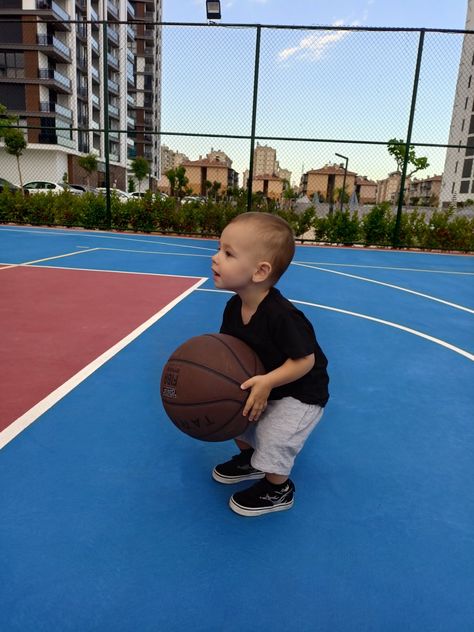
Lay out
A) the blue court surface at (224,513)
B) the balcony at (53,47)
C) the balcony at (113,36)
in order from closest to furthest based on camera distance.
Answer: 1. the blue court surface at (224,513)
2. the balcony at (53,47)
3. the balcony at (113,36)

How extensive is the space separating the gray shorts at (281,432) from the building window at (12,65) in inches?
2023

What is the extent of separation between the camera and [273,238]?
202 centimetres

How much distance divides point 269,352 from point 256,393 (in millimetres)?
270

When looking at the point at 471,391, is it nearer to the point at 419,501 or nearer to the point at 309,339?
the point at 419,501

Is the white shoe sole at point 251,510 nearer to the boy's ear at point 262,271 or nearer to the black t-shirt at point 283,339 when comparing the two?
the black t-shirt at point 283,339

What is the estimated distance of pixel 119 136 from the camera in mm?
56438

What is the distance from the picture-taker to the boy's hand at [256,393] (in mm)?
2010

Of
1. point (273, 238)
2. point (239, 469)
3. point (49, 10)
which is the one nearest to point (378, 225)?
point (239, 469)

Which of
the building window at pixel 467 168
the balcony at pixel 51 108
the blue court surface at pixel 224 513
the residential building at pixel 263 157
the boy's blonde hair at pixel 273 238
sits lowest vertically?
the blue court surface at pixel 224 513

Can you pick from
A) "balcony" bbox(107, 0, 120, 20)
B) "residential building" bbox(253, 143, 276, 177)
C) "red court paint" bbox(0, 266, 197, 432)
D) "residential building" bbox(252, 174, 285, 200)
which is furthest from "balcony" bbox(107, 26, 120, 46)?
"red court paint" bbox(0, 266, 197, 432)

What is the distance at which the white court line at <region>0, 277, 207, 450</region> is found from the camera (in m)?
2.85

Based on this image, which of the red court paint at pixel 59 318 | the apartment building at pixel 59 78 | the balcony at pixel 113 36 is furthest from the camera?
the balcony at pixel 113 36

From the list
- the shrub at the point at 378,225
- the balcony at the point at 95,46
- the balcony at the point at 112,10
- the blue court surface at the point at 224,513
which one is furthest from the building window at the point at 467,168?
the blue court surface at the point at 224,513

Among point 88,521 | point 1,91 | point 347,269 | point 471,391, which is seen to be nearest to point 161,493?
point 88,521
